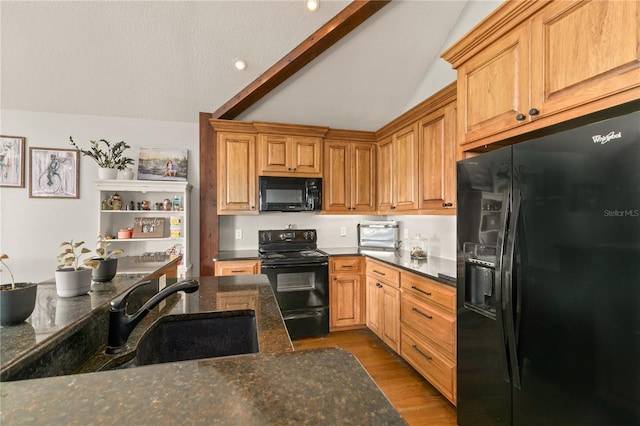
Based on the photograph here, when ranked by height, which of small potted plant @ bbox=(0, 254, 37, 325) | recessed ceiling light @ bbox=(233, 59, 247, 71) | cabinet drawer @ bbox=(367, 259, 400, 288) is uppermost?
recessed ceiling light @ bbox=(233, 59, 247, 71)

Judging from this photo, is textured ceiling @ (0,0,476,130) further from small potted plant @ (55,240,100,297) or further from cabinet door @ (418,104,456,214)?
small potted plant @ (55,240,100,297)

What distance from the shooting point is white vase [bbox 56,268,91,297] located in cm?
97

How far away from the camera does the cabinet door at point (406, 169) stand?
9.16ft

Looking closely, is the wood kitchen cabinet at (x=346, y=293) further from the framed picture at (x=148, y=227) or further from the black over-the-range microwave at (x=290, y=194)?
the framed picture at (x=148, y=227)

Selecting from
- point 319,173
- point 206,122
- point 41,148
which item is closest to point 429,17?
point 319,173

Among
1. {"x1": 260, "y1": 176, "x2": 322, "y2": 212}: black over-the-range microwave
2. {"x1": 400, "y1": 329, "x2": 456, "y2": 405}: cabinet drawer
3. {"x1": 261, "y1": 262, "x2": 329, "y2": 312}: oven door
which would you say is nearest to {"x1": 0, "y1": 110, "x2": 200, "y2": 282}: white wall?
{"x1": 260, "y1": 176, "x2": 322, "y2": 212}: black over-the-range microwave

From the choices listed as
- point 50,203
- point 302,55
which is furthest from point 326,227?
point 50,203

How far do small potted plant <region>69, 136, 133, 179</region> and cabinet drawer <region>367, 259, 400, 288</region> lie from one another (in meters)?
2.76

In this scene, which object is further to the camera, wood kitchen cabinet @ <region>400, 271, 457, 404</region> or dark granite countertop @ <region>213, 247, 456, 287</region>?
dark granite countertop @ <region>213, 247, 456, 287</region>

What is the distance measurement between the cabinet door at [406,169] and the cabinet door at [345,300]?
3.11ft

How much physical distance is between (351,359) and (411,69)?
326 cm

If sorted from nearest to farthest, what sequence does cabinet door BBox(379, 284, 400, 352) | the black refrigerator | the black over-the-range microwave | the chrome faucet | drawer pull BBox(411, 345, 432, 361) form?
the chrome faucet < the black refrigerator < drawer pull BBox(411, 345, 432, 361) < cabinet door BBox(379, 284, 400, 352) < the black over-the-range microwave

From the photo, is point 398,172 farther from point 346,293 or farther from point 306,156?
point 346,293

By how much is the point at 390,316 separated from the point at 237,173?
2167 millimetres
